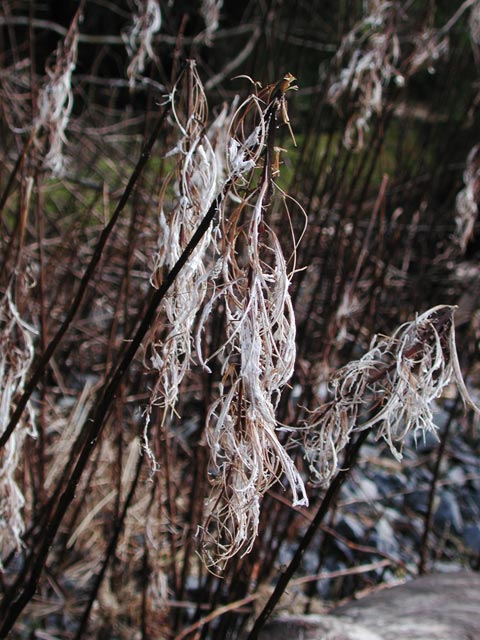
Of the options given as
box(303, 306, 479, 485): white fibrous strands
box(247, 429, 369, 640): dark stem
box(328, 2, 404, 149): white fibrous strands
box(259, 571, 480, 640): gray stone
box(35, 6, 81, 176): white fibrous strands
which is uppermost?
box(328, 2, 404, 149): white fibrous strands

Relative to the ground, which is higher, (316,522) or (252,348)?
(252,348)

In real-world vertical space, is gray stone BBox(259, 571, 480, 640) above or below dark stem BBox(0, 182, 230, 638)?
below

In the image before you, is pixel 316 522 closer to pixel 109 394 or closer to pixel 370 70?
pixel 109 394

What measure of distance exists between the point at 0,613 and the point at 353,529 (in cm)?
97

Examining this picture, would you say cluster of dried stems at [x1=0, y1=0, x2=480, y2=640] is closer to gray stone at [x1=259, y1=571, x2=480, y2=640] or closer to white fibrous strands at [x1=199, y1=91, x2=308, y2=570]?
white fibrous strands at [x1=199, y1=91, x2=308, y2=570]

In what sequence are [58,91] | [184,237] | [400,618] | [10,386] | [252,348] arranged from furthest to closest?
[400,618], [58,91], [10,386], [184,237], [252,348]

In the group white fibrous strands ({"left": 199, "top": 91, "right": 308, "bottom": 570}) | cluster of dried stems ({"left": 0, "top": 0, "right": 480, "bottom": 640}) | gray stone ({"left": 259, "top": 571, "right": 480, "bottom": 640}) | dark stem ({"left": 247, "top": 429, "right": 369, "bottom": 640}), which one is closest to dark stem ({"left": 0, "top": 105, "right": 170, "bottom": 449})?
cluster of dried stems ({"left": 0, "top": 0, "right": 480, "bottom": 640})

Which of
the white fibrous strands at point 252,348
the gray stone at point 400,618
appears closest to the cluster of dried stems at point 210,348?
the white fibrous strands at point 252,348

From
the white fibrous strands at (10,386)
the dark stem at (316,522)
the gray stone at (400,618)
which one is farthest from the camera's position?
the gray stone at (400,618)

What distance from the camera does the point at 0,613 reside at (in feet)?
2.88

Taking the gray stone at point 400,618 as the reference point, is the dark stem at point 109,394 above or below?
above

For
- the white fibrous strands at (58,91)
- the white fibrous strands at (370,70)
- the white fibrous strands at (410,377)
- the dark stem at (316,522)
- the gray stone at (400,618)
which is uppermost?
the white fibrous strands at (370,70)

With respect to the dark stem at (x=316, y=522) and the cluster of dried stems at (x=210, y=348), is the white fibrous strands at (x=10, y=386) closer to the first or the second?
the cluster of dried stems at (x=210, y=348)

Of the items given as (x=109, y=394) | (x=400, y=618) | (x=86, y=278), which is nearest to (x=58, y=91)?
(x=86, y=278)
